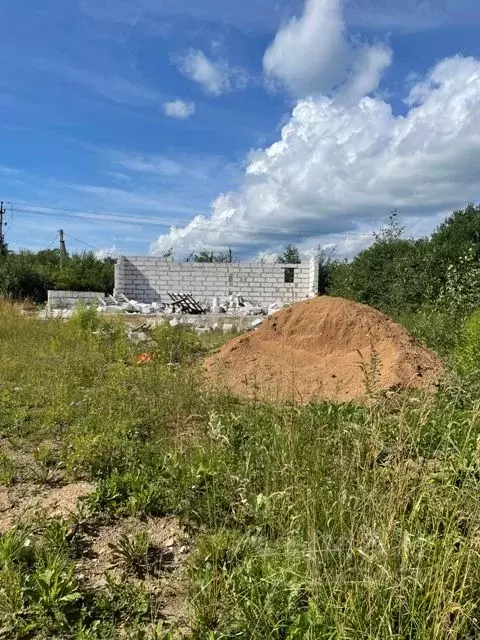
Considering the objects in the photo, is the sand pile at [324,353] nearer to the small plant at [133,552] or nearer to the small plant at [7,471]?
the small plant at [7,471]

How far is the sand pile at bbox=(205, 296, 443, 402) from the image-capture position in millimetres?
6605

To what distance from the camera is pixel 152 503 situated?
307 centimetres

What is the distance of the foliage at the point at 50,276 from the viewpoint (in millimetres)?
21953

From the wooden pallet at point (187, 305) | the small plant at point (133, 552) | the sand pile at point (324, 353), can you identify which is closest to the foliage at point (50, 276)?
the wooden pallet at point (187, 305)

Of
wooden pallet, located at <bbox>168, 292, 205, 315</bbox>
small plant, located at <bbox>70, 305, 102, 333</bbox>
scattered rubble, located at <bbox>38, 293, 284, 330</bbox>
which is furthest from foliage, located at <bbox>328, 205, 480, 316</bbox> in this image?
small plant, located at <bbox>70, 305, 102, 333</bbox>

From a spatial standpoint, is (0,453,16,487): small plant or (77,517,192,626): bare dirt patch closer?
(77,517,192,626): bare dirt patch

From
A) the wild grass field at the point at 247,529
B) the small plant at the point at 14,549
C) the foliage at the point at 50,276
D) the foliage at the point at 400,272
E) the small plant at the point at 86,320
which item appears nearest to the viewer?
the wild grass field at the point at 247,529

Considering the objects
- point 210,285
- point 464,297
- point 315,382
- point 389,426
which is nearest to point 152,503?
point 389,426

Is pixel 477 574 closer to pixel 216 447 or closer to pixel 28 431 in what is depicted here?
pixel 216 447

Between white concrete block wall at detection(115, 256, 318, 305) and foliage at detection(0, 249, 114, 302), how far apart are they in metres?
4.44

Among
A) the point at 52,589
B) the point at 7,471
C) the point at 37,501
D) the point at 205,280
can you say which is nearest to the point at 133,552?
the point at 52,589

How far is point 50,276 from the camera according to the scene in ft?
79.2

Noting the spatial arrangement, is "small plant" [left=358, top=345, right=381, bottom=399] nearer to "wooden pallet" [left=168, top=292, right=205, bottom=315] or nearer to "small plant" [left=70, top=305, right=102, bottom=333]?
"small plant" [left=70, top=305, right=102, bottom=333]

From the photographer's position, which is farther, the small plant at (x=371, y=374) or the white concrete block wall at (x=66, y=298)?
the white concrete block wall at (x=66, y=298)
